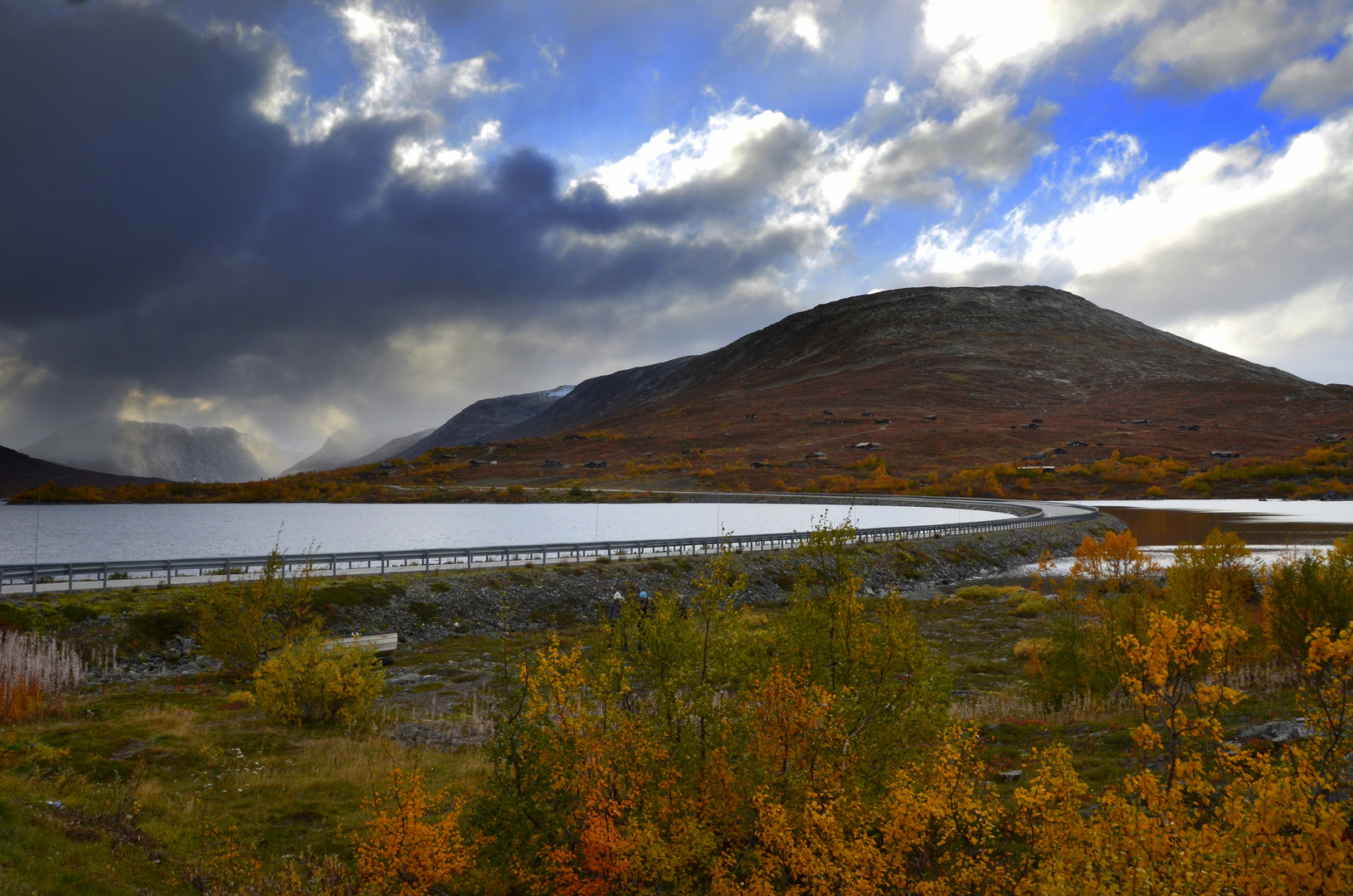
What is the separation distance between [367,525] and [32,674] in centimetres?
6193

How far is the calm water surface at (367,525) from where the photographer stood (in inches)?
2270

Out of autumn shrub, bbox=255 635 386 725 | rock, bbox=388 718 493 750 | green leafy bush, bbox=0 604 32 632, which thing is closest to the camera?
rock, bbox=388 718 493 750

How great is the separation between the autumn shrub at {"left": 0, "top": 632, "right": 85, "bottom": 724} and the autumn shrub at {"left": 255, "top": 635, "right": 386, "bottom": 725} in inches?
204

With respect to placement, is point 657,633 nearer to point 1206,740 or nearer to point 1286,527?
point 1206,740

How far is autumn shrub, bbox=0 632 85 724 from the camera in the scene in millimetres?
18203

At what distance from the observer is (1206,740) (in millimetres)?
13750

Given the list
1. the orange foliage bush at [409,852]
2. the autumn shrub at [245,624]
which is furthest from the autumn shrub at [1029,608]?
the orange foliage bush at [409,852]

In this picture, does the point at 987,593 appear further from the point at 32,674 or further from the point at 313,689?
the point at 32,674

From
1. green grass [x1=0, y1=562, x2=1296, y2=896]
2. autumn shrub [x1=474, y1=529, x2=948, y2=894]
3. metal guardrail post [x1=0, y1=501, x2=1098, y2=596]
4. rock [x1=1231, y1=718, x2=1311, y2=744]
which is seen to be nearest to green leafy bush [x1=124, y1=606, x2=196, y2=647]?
metal guardrail post [x1=0, y1=501, x2=1098, y2=596]

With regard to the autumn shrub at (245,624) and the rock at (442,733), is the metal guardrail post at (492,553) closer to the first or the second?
the autumn shrub at (245,624)

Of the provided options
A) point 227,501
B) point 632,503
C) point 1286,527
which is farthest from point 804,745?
point 227,501

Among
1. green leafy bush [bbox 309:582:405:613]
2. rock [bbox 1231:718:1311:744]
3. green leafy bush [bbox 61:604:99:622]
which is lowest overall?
rock [bbox 1231:718:1311:744]

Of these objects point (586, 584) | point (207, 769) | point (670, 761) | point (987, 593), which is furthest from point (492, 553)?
point (670, 761)

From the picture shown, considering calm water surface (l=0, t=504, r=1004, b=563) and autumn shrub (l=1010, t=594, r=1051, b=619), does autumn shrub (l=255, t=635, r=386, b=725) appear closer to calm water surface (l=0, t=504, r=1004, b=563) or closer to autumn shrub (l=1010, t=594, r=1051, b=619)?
calm water surface (l=0, t=504, r=1004, b=563)
